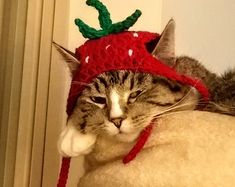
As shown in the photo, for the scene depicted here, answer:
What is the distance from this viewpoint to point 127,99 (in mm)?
749

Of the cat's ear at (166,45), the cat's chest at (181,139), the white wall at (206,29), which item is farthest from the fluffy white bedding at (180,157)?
the white wall at (206,29)

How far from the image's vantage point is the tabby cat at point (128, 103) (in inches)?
28.5

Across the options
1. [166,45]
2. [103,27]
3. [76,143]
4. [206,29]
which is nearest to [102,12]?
[103,27]

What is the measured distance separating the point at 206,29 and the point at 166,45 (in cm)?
55

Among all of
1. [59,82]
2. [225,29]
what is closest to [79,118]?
[59,82]

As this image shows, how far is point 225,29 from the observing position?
1.31m

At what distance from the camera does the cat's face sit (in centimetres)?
73

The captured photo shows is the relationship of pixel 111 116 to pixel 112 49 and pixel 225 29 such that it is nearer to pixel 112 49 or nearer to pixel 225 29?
pixel 112 49

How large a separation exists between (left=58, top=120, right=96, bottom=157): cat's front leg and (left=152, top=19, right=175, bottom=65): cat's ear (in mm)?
195

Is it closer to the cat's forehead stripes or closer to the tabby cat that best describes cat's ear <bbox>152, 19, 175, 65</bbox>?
the tabby cat

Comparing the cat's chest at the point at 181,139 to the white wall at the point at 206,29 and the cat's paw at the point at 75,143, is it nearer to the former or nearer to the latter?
the cat's paw at the point at 75,143

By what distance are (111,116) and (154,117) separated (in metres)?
0.08

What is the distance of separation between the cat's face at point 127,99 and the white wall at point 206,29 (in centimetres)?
48

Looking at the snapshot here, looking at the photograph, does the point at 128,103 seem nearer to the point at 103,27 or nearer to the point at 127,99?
the point at 127,99
